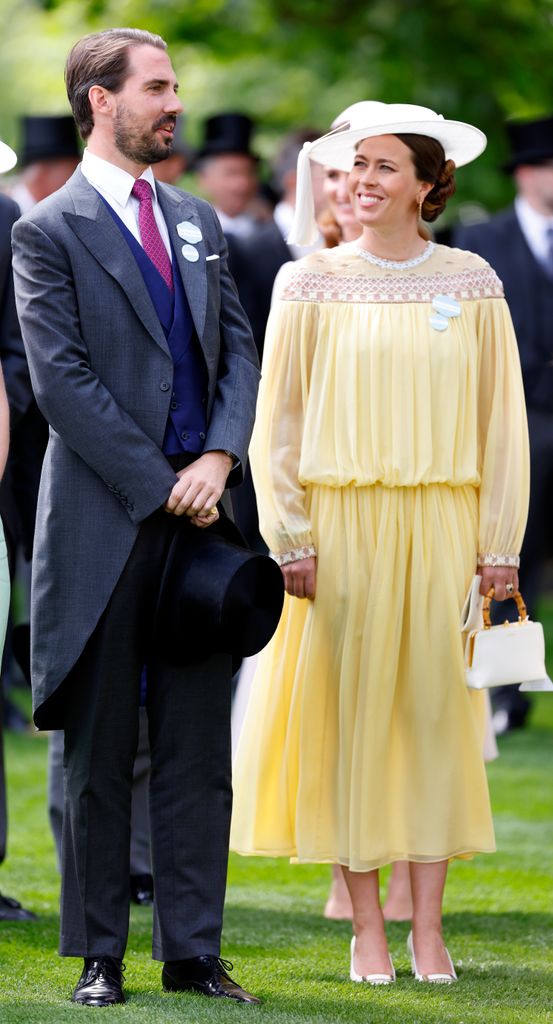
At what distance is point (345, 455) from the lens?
17.7 ft

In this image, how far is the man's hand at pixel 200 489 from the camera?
4820mm

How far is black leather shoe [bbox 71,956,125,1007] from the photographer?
483 cm

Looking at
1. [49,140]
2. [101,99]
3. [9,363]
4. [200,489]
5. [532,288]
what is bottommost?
[200,489]

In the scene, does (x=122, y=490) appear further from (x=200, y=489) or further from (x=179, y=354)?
(x=179, y=354)

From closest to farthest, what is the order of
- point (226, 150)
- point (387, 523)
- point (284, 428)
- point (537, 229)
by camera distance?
1. point (387, 523)
2. point (284, 428)
3. point (537, 229)
4. point (226, 150)

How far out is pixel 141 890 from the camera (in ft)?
21.2

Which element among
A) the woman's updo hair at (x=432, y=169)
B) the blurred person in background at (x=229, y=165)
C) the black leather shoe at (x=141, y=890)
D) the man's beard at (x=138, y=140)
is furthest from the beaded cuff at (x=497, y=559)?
the blurred person in background at (x=229, y=165)

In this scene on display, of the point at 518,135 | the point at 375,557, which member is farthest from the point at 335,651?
the point at 518,135

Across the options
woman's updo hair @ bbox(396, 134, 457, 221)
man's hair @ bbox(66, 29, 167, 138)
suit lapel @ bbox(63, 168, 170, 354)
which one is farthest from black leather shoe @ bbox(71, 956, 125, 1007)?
woman's updo hair @ bbox(396, 134, 457, 221)

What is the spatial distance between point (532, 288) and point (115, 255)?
5107mm

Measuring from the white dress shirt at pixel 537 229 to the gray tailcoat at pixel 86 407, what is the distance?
514 centimetres

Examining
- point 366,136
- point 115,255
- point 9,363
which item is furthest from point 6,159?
point 9,363

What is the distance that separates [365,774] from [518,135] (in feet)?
18.3

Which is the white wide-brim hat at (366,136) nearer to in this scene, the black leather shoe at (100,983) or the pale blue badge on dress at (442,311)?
the pale blue badge on dress at (442,311)
